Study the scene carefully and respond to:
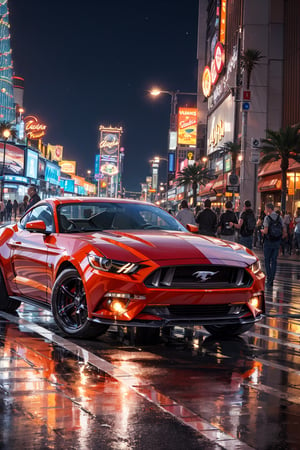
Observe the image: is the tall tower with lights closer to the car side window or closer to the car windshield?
the car side window

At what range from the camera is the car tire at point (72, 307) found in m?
6.83

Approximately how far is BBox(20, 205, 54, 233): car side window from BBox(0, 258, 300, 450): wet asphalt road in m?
1.17

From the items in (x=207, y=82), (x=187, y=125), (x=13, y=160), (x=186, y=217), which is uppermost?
(x=207, y=82)

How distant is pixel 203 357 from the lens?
635 cm

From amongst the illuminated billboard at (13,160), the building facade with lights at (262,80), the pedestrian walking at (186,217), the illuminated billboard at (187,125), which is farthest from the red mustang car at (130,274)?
the illuminated billboard at (187,125)

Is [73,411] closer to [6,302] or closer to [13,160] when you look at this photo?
[6,302]

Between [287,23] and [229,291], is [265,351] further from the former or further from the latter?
[287,23]

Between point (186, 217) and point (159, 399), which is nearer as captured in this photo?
point (159, 399)

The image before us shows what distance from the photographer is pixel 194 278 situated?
655cm

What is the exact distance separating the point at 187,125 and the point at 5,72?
1726 inches

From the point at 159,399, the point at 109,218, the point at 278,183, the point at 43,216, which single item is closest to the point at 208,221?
the point at 43,216

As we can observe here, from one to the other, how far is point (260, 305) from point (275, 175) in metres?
46.3

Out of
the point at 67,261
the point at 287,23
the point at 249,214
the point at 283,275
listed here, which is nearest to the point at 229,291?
the point at 67,261

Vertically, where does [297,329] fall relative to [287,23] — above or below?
below
